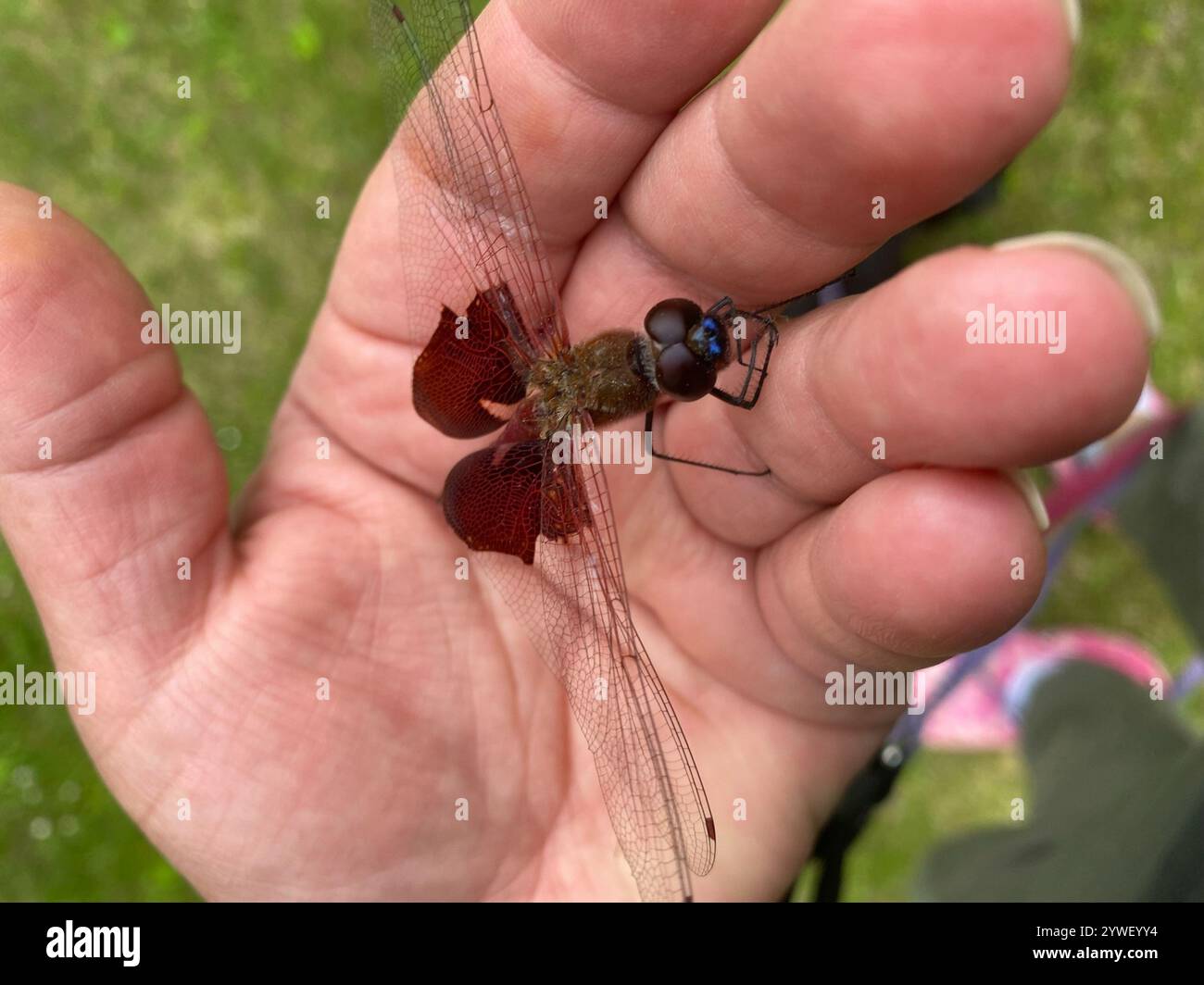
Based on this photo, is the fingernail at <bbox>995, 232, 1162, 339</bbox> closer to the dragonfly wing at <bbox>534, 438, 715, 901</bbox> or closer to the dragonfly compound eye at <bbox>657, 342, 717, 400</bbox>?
the dragonfly compound eye at <bbox>657, 342, 717, 400</bbox>

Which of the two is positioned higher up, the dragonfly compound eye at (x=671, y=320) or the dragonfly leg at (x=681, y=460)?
the dragonfly compound eye at (x=671, y=320)

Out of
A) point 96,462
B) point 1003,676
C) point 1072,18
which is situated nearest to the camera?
point 1072,18

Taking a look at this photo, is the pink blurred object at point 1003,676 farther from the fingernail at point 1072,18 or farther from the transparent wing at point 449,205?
the fingernail at point 1072,18

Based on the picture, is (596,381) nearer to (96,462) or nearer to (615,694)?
(615,694)

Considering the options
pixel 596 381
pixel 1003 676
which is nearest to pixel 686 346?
pixel 596 381

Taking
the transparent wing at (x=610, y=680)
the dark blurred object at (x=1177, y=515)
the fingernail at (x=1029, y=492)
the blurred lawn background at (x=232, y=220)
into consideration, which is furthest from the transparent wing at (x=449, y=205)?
the dark blurred object at (x=1177, y=515)

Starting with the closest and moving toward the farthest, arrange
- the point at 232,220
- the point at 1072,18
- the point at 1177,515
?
the point at 1072,18
the point at 1177,515
the point at 232,220

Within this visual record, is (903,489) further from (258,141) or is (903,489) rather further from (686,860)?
(258,141)

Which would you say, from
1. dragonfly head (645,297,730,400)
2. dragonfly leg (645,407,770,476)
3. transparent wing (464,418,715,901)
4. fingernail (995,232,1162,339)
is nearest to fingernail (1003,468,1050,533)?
fingernail (995,232,1162,339)
